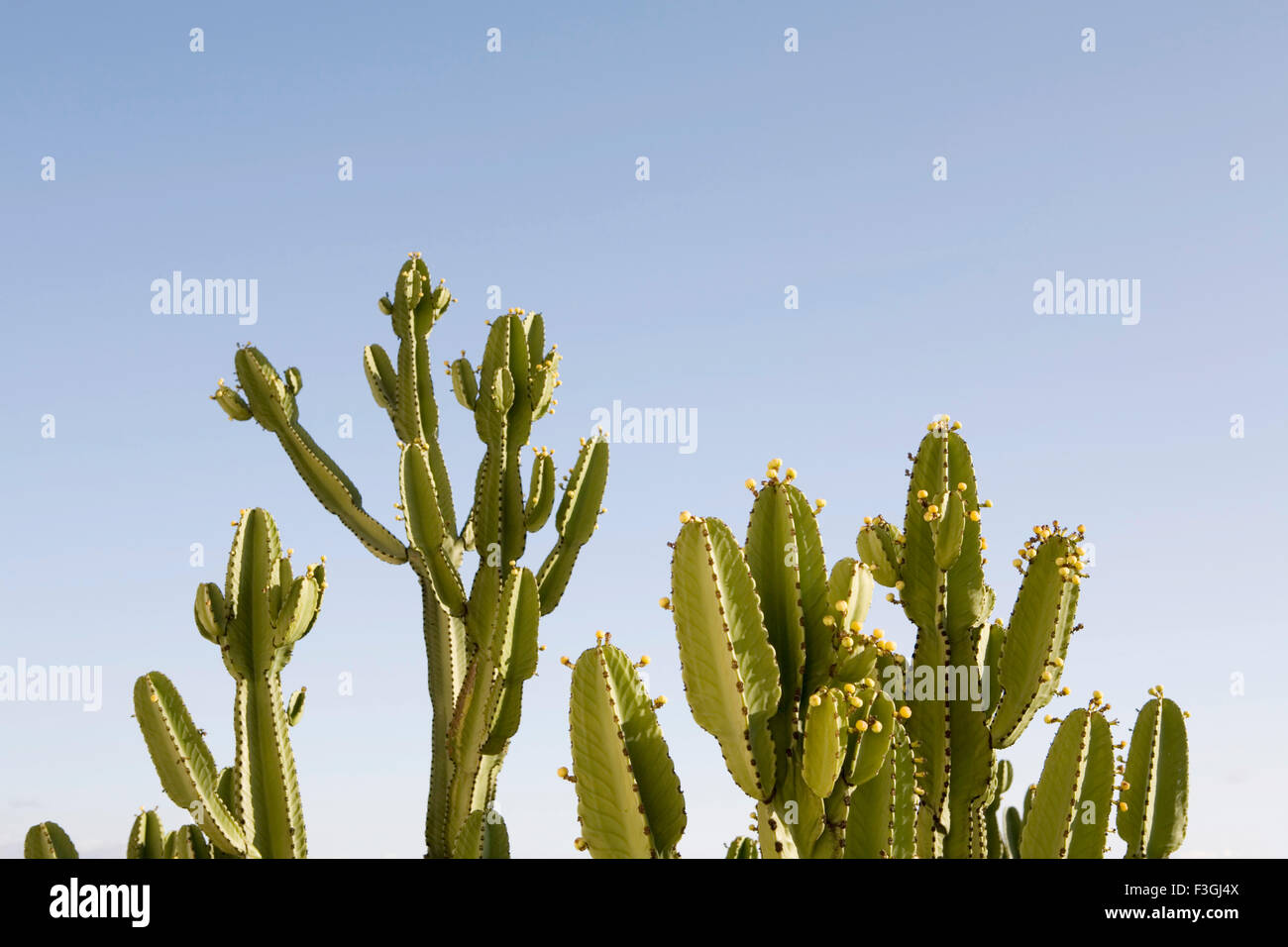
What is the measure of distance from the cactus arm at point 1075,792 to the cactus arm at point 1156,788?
0.44 m

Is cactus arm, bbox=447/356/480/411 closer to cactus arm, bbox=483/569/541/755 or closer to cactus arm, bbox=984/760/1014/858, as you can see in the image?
cactus arm, bbox=483/569/541/755

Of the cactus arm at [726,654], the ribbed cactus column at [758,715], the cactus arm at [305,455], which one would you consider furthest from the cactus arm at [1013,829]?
the cactus arm at [726,654]

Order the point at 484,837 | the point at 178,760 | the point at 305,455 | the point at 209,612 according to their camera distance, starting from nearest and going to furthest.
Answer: the point at 484,837, the point at 178,760, the point at 209,612, the point at 305,455

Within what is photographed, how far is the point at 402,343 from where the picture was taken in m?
8.23

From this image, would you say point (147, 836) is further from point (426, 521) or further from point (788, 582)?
point (788, 582)

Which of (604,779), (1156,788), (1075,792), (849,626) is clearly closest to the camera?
(604,779)

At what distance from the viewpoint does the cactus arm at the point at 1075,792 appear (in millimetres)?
4484

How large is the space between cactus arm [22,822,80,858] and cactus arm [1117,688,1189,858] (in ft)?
19.6
